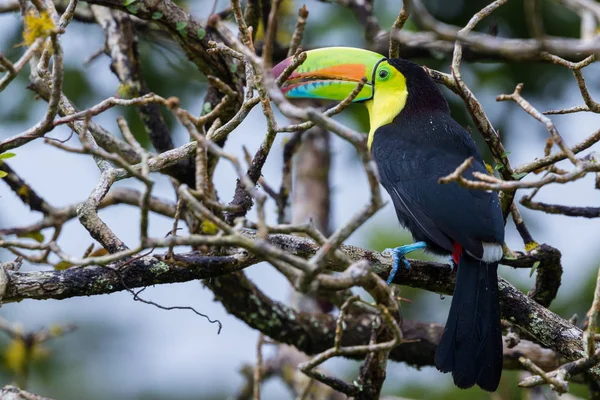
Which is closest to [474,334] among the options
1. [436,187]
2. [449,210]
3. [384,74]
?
[449,210]

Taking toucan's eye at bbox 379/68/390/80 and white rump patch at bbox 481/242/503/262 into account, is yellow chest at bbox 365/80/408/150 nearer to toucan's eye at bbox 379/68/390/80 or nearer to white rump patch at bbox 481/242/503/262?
toucan's eye at bbox 379/68/390/80

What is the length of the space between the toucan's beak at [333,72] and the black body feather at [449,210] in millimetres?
198

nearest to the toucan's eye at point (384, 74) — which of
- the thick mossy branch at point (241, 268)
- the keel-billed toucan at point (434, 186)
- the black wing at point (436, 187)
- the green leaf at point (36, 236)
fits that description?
the keel-billed toucan at point (434, 186)

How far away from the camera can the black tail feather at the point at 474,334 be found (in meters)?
3.16

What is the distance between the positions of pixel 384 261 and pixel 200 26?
5.22 ft

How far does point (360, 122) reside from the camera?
573 centimetres

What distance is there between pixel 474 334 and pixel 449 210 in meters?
0.57

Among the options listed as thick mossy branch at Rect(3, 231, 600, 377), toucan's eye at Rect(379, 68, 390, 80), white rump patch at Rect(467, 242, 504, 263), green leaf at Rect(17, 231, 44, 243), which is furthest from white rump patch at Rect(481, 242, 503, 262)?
green leaf at Rect(17, 231, 44, 243)

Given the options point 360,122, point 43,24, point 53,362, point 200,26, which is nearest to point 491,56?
point 360,122

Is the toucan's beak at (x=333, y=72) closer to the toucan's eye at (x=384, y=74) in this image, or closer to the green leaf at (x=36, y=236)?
the toucan's eye at (x=384, y=74)

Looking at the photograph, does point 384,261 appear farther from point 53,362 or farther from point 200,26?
point 53,362

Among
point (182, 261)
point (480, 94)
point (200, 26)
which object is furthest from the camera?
point (480, 94)

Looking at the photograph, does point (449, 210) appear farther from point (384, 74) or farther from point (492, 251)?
point (384, 74)

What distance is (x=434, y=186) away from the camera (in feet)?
11.9
